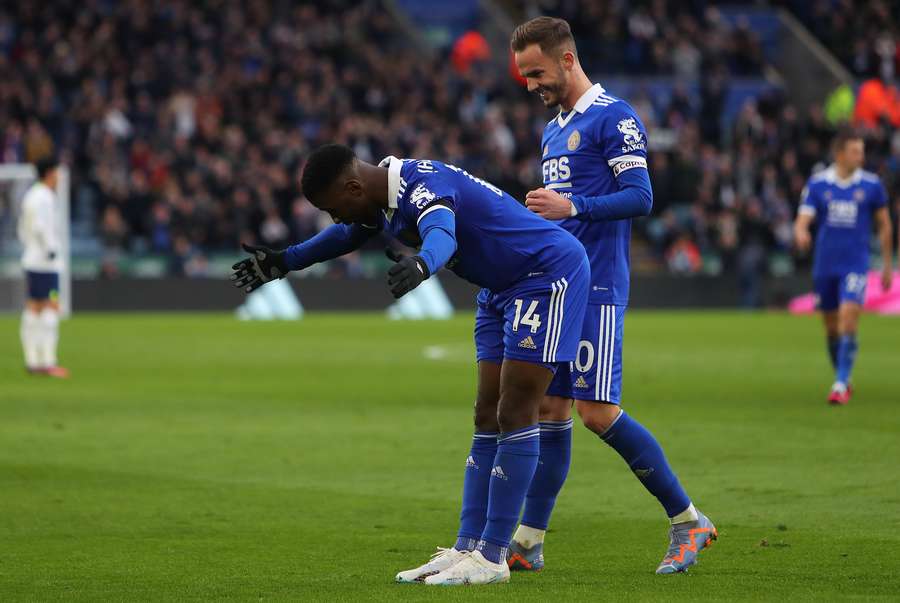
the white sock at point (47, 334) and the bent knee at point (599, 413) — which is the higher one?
the bent knee at point (599, 413)

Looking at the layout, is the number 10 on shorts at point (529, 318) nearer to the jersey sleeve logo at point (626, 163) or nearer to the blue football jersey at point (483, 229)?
the blue football jersey at point (483, 229)

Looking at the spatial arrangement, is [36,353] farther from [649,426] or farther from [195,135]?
[195,135]

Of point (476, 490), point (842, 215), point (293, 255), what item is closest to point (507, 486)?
point (476, 490)

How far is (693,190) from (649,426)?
25.2 metres

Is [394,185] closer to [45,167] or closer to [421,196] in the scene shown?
[421,196]

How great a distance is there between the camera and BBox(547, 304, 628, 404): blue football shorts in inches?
273

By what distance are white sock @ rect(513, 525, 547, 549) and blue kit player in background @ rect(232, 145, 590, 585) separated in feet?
1.01

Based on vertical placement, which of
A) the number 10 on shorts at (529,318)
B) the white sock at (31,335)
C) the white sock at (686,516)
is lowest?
the white sock at (31,335)

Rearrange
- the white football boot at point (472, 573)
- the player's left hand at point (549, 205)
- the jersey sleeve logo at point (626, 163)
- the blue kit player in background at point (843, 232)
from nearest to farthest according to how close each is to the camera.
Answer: the white football boot at point (472, 573)
the player's left hand at point (549, 205)
the jersey sleeve logo at point (626, 163)
the blue kit player in background at point (843, 232)

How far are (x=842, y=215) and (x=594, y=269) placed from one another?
8.59m

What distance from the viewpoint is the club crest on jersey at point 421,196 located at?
20.2 feet

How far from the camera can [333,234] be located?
270 inches

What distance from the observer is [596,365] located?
694 cm

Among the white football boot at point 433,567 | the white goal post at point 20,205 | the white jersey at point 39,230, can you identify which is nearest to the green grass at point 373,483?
the white football boot at point 433,567
